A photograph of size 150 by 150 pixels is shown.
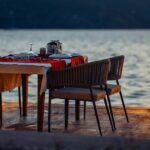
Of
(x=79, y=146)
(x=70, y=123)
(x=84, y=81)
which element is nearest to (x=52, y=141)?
(x=79, y=146)

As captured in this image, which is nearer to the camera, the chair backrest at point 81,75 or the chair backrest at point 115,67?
the chair backrest at point 81,75

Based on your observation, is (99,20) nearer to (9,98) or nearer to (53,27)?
(53,27)

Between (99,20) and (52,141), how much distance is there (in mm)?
119286

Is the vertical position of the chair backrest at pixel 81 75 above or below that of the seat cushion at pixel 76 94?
above

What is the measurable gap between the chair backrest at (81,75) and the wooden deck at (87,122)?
456mm

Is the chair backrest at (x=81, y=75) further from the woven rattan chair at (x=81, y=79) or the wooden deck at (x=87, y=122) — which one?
the wooden deck at (x=87, y=122)

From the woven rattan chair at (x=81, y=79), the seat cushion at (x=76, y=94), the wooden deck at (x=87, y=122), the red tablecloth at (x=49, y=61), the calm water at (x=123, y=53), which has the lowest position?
the calm water at (x=123, y=53)

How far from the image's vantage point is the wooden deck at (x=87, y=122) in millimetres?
4402

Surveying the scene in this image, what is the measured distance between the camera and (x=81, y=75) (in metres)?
4.02

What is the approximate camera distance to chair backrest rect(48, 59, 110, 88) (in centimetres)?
398

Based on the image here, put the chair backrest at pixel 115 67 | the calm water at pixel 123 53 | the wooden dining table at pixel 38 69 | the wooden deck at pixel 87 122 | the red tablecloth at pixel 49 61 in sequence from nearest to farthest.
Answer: the wooden dining table at pixel 38 69
the red tablecloth at pixel 49 61
the wooden deck at pixel 87 122
the chair backrest at pixel 115 67
the calm water at pixel 123 53

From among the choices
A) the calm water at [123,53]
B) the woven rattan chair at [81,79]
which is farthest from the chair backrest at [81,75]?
the calm water at [123,53]

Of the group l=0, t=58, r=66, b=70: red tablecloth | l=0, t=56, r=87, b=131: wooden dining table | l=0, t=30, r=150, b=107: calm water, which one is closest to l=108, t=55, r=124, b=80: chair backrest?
l=0, t=56, r=87, b=131: wooden dining table

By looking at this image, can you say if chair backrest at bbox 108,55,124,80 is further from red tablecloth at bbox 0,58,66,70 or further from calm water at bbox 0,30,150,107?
calm water at bbox 0,30,150,107
